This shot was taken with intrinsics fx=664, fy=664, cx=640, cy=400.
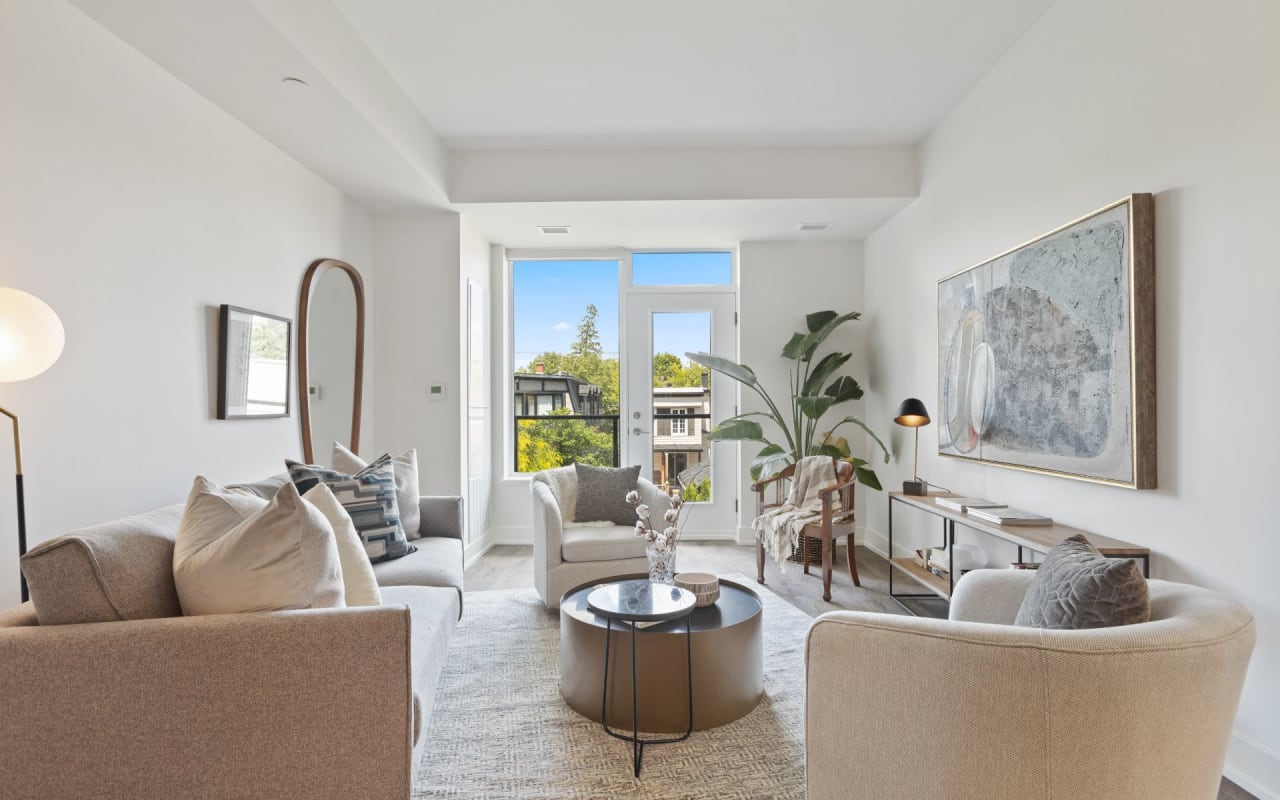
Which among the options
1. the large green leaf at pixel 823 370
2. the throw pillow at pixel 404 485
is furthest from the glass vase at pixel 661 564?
the large green leaf at pixel 823 370

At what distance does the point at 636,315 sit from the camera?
219 inches

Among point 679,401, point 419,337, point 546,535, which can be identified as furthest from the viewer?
point 679,401

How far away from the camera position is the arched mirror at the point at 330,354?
3691 millimetres

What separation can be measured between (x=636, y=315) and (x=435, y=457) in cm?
205

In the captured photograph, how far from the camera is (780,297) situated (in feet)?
17.5

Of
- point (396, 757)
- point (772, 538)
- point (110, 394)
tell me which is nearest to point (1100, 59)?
point (772, 538)

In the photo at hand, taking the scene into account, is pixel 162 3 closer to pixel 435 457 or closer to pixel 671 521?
pixel 671 521

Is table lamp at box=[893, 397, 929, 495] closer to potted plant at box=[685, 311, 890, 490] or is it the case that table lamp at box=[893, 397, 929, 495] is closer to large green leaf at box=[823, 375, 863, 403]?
potted plant at box=[685, 311, 890, 490]

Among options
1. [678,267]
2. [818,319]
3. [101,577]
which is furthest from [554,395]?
[101,577]

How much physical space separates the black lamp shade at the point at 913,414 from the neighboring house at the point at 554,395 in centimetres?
257

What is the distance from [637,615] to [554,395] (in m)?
3.61

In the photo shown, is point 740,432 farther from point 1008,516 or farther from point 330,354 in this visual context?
point 330,354

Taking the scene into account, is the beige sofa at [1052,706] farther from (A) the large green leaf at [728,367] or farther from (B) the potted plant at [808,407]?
(A) the large green leaf at [728,367]

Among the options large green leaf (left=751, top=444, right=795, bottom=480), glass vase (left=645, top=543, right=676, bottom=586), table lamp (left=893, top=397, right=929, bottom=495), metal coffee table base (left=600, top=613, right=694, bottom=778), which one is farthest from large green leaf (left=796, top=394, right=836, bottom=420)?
metal coffee table base (left=600, top=613, right=694, bottom=778)
